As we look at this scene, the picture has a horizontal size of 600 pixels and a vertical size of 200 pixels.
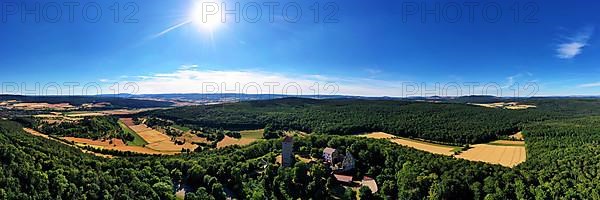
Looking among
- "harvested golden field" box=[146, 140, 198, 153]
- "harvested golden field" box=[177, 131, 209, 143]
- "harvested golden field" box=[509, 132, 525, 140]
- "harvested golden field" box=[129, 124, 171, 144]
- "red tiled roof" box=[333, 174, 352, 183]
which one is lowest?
"red tiled roof" box=[333, 174, 352, 183]

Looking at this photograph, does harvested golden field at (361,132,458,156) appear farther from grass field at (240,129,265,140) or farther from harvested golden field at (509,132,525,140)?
grass field at (240,129,265,140)

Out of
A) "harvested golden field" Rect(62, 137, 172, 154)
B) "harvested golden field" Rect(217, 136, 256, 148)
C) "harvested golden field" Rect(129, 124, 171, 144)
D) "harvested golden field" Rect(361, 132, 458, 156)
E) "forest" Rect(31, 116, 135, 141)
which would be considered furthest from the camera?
"harvested golden field" Rect(129, 124, 171, 144)

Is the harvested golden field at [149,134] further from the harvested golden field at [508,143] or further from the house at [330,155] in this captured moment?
the harvested golden field at [508,143]

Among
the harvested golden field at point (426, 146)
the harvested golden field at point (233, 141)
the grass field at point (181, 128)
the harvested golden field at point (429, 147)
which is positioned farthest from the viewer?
the grass field at point (181, 128)

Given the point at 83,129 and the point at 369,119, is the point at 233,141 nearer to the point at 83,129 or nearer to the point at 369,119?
the point at 83,129

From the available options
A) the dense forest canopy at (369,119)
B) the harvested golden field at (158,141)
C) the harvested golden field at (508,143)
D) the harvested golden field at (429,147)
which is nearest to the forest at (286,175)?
the harvested golden field at (158,141)

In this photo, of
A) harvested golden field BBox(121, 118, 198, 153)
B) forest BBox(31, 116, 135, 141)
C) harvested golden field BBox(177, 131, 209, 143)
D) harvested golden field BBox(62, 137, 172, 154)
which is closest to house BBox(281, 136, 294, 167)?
harvested golden field BBox(121, 118, 198, 153)

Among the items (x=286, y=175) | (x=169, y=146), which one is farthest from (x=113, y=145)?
(x=286, y=175)

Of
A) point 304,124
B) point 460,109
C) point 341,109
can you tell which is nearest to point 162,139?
point 304,124
